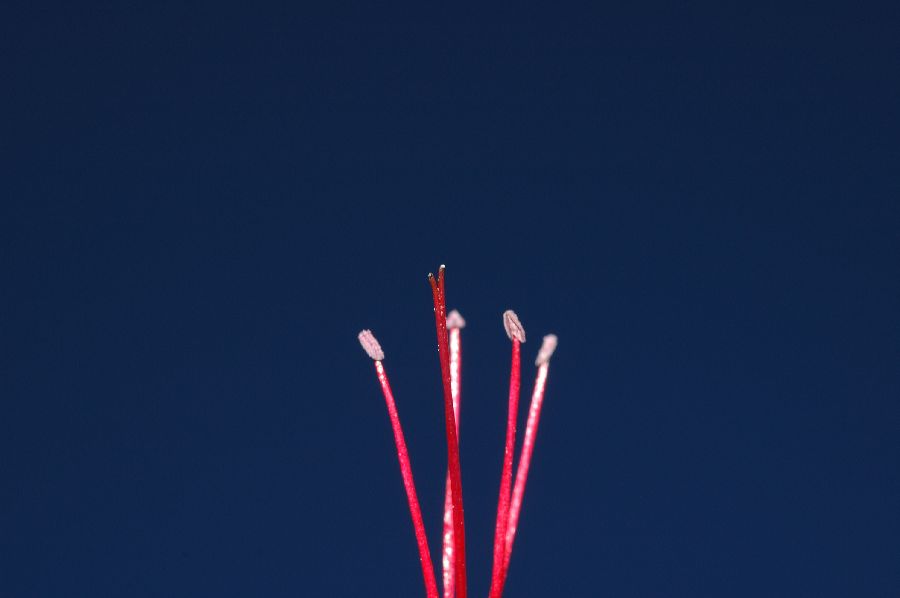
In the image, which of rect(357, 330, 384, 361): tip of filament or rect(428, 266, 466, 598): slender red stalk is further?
rect(357, 330, 384, 361): tip of filament

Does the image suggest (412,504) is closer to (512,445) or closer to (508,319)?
(512,445)

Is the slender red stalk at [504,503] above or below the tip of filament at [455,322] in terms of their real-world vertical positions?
below

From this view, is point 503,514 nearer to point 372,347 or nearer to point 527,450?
point 527,450

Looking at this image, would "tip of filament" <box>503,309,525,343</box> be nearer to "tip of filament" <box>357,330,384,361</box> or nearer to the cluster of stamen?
the cluster of stamen

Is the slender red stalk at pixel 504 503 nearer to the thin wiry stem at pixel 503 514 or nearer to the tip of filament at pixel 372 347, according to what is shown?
the thin wiry stem at pixel 503 514

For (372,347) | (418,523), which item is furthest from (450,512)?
(372,347)

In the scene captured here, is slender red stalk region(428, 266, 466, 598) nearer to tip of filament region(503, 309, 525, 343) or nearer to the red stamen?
the red stamen

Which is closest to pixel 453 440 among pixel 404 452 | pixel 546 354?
pixel 404 452

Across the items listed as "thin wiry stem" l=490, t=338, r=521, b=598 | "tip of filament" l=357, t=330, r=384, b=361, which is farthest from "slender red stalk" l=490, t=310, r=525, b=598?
"tip of filament" l=357, t=330, r=384, b=361

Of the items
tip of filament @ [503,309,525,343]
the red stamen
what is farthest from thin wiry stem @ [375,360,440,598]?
tip of filament @ [503,309,525,343]

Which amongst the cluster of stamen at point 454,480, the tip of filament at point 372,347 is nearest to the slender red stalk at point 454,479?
the cluster of stamen at point 454,480

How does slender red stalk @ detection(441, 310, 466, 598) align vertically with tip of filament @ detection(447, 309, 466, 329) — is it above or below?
below
